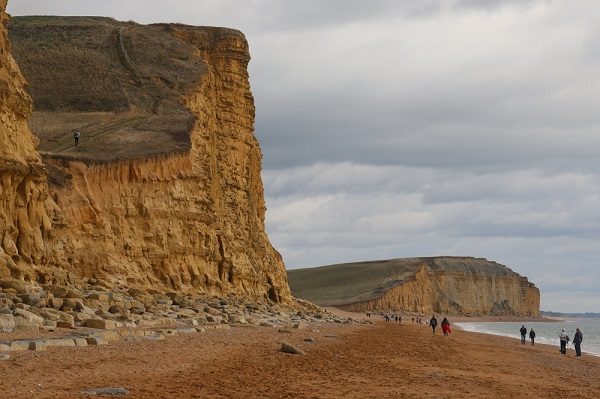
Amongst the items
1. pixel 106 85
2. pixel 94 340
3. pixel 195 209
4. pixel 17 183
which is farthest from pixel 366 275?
pixel 94 340

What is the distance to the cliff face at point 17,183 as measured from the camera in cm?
2436

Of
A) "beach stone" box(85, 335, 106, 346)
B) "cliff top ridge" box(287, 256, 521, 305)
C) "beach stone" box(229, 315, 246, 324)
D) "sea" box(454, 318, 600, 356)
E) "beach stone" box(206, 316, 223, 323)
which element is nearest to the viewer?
"beach stone" box(85, 335, 106, 346)

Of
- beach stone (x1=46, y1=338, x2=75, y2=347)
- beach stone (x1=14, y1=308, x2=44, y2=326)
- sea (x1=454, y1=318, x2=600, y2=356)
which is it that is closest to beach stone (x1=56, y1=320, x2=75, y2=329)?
beach stone (x1=14, y1=308, x2=44, y2=326)

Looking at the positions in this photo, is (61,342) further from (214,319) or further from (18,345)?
(214,319)

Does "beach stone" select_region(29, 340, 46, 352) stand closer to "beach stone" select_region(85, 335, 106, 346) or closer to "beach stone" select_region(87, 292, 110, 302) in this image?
"beach stone" select_region(85, 335, 106, 346)

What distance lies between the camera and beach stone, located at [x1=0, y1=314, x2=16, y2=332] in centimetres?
1750

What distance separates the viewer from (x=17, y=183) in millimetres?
25234

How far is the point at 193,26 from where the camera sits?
5678cm

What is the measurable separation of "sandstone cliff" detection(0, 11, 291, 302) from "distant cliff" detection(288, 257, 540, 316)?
76.1 meters

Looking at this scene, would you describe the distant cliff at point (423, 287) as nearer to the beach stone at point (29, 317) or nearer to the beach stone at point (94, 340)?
the beach stone at point (29, 317)

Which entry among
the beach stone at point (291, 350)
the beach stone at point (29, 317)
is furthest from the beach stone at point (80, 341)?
the beach stone at point (291, 350)

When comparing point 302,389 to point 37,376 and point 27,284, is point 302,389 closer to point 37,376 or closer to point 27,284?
point 37,376

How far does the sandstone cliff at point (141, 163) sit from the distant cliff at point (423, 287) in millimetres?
76137

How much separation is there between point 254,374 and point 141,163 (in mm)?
24853
